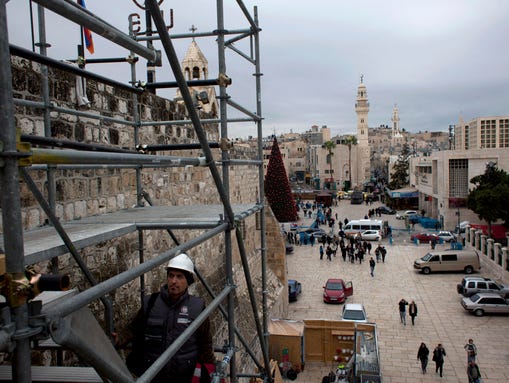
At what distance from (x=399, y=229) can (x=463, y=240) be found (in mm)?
7325

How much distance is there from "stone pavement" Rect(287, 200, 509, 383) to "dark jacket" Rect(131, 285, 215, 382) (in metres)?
9.72

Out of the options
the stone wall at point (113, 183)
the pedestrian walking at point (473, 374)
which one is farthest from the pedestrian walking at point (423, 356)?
the stone wall at point (113, 183)

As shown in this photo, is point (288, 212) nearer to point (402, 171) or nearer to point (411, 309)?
point (411, 309)

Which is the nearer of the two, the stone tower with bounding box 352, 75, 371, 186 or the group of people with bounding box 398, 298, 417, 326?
the group of people with bounding box 398, 298, 417, 326

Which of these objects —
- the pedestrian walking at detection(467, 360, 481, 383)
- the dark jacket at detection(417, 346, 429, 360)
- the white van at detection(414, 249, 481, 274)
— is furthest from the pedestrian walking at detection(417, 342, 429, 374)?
the white van at detection(414, 249, 481, 274)

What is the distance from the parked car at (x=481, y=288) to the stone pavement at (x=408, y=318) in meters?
0.61

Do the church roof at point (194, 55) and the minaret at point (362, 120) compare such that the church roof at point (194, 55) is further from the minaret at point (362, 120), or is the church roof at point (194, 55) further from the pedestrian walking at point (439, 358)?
the minaret at point (362, 120)

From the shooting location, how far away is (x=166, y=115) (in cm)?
599

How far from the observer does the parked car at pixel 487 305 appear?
637 inches

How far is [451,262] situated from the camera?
71.8ft

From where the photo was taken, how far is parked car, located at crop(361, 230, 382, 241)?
30.6 metres

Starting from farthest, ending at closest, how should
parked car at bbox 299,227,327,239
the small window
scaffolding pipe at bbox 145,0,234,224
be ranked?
parked car at bbox 299,227,327,239
the small window
scaffolding pipe at bbox 145,0,234,224

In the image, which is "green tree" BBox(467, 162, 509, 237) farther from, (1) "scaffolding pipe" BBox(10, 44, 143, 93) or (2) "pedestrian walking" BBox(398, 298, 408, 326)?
(1) "scaffolding pipe" BBox(10, 44, 143, 93)

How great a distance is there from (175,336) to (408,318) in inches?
588
